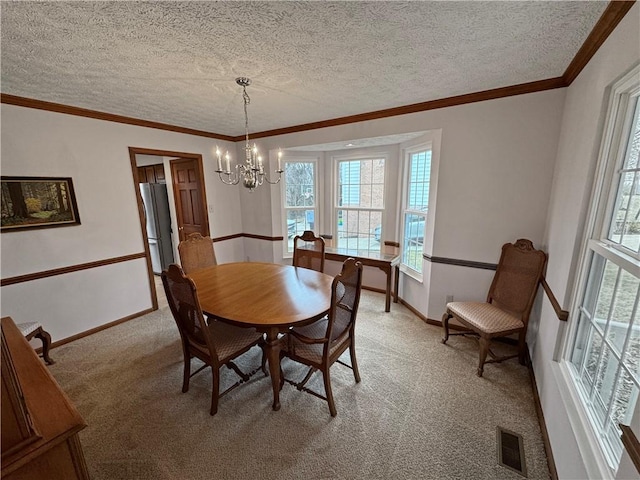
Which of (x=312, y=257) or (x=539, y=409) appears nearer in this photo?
(x=539, y=409)

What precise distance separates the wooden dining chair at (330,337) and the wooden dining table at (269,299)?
0.12 m

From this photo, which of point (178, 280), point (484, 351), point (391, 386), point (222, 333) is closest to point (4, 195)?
point (178, 280)

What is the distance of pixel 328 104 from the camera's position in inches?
102

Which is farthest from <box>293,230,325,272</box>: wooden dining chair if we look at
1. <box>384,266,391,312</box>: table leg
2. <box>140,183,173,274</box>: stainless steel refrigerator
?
<box>140,183,173,274</box>: stainless steel refrigerator

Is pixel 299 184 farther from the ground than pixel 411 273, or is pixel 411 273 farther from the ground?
pixel 299 184

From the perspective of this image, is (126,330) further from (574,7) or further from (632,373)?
(574,7)

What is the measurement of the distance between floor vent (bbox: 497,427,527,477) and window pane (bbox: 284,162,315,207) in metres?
3.46

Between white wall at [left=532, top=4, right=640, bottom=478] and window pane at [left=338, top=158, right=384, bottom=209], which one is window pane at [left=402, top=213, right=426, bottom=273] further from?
white wall at [left=532, top=4, right=640, bottom=478]

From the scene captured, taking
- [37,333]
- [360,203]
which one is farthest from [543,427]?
[37,333]

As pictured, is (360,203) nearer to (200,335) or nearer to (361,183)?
(361,183)

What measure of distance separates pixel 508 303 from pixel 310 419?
1.94 metres

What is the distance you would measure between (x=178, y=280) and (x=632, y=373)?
2205mm

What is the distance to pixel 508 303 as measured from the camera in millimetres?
2303

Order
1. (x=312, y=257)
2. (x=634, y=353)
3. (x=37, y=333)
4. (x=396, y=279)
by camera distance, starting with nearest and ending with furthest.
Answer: (x=634, y=353) → (x=37, y=333) → (x=312, y=257) → (x=396, y=279)
